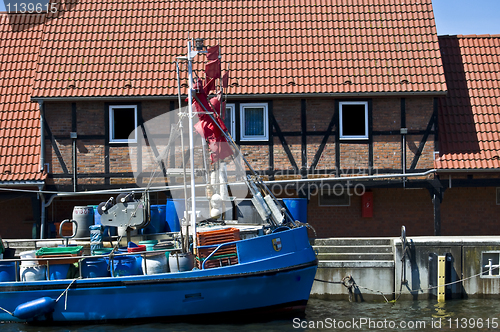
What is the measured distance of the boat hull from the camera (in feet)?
39.5

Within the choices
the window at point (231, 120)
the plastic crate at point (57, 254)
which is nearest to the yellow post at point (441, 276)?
the window at point (231, 120)

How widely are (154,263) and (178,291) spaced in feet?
2.44

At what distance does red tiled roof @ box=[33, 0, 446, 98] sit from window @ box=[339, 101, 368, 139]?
610mm

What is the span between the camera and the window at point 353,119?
16.9 meters

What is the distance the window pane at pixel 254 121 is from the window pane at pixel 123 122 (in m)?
3.22

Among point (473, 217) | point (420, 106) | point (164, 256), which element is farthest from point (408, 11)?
point (164, 256)

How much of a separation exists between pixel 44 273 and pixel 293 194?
7.71m

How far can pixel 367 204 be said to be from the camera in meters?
17.5

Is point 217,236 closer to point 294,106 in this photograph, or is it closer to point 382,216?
point 294,106

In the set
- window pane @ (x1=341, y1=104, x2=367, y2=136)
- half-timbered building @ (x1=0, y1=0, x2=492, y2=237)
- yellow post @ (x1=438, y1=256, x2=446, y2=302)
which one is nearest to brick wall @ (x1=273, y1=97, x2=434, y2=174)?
half-timbered building @ (x1=0, y1=0, x2=492, y2=237)

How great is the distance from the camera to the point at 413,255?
14.0 metres

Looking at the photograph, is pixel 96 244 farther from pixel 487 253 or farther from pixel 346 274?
pixel 487 253

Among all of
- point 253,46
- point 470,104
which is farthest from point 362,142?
point 253,46

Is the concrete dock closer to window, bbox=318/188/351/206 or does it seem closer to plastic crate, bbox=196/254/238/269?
plastic crate, bbox=196/254/238/269
